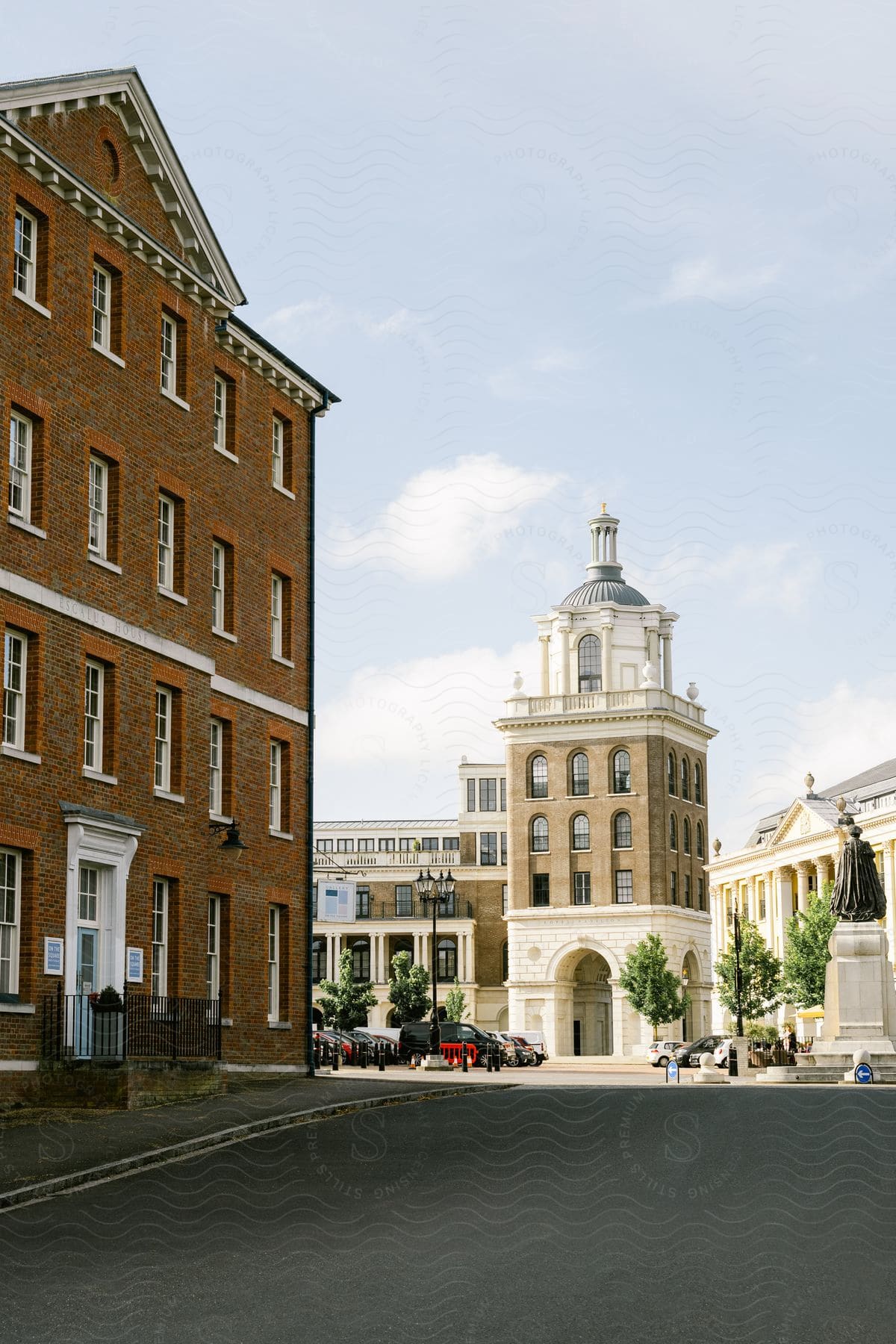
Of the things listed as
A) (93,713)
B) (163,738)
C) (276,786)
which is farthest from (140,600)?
(276,786)

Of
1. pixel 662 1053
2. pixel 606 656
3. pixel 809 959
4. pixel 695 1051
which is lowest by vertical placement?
pixel 662 1053

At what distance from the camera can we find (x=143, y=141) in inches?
1316

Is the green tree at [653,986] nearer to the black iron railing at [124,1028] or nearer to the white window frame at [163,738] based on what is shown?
the black iron railing at [124,1028]

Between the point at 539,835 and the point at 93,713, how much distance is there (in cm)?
8348

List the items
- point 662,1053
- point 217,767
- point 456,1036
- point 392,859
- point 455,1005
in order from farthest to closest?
1. point 392,859
2. point 455,1005
3. point 662,1053
4. point 456,1036
5. point 217,767

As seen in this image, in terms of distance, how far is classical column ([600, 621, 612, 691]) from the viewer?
376 ft

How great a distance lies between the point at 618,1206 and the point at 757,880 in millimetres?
121379

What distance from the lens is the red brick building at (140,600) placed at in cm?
2842

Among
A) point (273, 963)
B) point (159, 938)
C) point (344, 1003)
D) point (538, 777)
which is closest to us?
point (159, 938)

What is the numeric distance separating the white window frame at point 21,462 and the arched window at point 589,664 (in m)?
87.9

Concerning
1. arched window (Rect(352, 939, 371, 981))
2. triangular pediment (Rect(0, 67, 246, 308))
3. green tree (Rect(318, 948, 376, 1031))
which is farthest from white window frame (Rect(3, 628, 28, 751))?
arched window (Rect(352, 939, 371, 981))

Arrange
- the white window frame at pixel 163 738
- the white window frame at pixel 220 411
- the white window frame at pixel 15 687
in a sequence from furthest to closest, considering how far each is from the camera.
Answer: the white window frame at pixel 220 411 → the white window frame at pixel 163 738 → the white window frame at pixel 15 687

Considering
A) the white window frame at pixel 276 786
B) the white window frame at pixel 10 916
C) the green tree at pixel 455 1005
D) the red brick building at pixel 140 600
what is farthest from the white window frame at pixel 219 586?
the green tree at pixel 455 1005

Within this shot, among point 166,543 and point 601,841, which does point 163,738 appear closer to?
point 166,543
